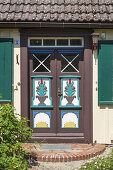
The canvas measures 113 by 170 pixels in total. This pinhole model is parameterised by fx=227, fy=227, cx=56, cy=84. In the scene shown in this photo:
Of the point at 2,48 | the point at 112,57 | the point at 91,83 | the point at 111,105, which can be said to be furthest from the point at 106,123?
the point at 2,48

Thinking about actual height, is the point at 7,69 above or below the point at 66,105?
above

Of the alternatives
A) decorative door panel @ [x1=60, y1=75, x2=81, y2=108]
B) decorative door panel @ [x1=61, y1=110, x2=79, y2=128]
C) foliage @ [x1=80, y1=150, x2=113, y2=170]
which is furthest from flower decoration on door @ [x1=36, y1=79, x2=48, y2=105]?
foliage @ [x1=80, y1=150, x2=113, y2=170]

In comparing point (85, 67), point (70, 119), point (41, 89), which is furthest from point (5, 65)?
point (70, 119)

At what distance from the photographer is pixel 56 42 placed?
658cm

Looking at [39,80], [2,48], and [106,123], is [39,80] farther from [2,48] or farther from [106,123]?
[106,123]

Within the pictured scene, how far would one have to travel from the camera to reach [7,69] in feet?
20.9

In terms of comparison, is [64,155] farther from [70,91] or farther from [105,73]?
[105,73]

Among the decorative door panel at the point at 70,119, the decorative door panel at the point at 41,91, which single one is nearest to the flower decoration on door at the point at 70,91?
the decorative door panel at the point at 70,119

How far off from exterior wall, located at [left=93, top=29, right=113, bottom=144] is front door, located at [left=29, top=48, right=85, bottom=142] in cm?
40

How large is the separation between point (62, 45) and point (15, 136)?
2945 millimetres

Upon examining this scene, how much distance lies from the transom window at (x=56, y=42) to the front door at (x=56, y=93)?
A: 0.23m

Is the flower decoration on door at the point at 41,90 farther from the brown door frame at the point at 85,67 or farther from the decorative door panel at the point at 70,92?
the decorative door panel at the point at 70,92

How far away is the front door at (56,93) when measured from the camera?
6.66 meters

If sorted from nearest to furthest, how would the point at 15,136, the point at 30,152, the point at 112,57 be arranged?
the point at 15,136 → the point at 30,152 → the point at 112,57
